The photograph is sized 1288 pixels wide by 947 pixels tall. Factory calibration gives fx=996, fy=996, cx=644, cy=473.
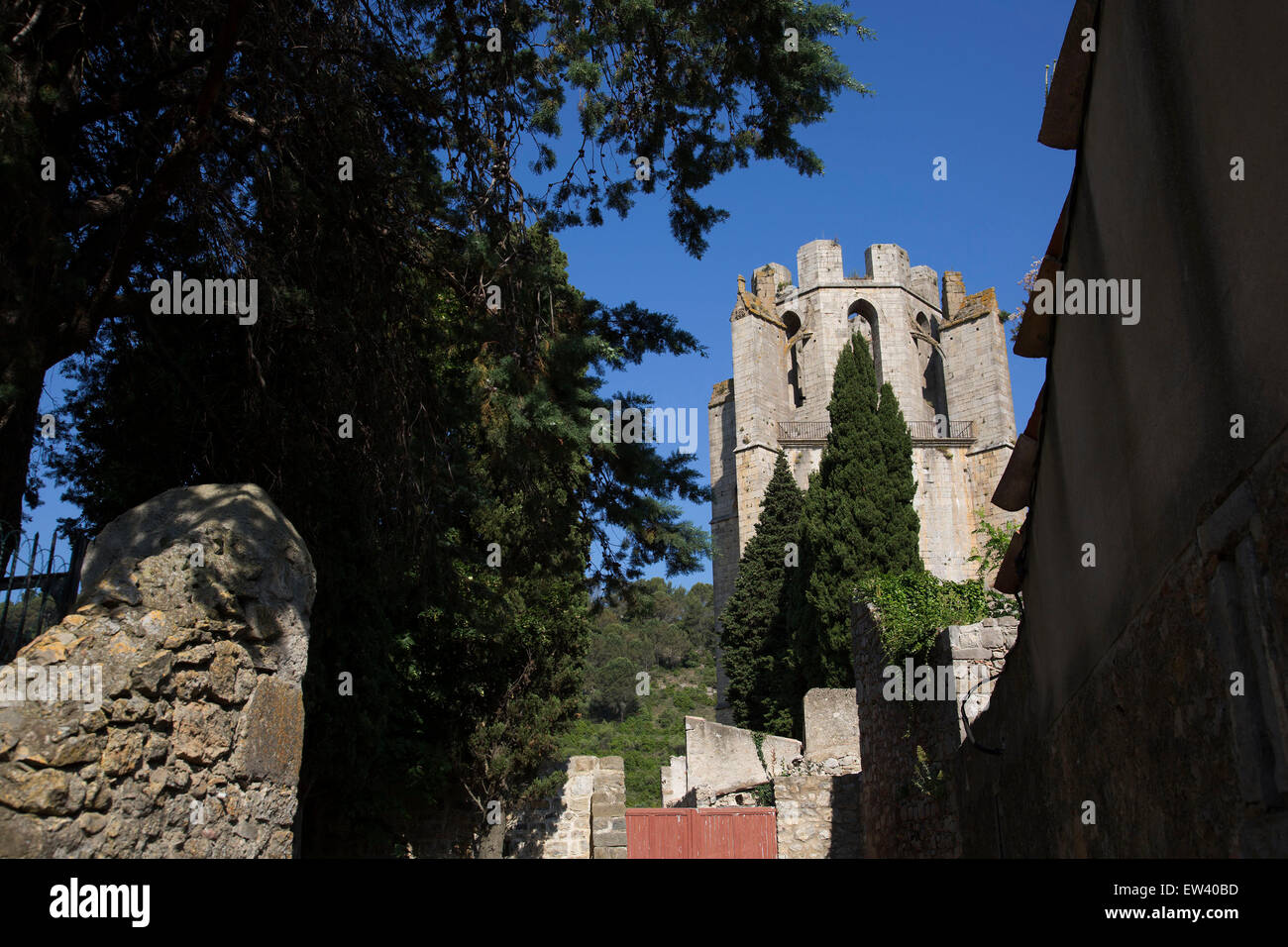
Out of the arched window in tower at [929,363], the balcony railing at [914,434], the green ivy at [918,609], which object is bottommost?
the green ivy at [918,609]

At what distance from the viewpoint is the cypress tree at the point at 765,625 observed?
3238cm

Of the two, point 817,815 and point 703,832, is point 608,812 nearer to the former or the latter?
point 703,832

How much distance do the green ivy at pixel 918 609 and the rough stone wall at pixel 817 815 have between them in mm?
4651

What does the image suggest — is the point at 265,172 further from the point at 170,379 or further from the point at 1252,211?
the point at 1252,211

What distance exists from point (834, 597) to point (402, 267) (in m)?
23.1

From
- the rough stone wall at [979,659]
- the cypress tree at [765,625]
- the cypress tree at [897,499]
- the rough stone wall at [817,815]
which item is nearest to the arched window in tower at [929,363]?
the cypress tree at [765,625]

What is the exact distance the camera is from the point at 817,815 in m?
16.6

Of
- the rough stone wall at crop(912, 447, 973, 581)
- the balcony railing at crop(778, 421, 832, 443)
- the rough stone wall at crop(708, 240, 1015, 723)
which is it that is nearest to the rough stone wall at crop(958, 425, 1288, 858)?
the rough stone wall at crop(708, 240, 1015, 723)

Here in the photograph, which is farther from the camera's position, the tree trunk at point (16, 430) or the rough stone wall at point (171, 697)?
the tree trunk at point (16, 430)

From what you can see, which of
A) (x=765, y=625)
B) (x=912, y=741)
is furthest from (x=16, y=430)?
(x=765, y=625)

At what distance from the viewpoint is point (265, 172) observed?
6379mm

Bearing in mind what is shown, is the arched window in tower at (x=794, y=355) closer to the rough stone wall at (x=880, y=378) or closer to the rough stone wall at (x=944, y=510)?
the rough stone wall at (x=880, y=378)
